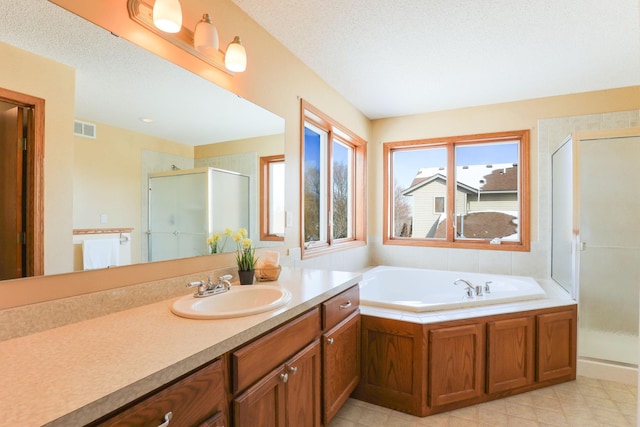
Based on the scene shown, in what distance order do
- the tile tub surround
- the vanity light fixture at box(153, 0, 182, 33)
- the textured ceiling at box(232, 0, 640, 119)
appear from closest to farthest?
the tile tub surround
the vanity light fixture at box(153, 0, 182, 33)
the textured ceiling at box(232, 0, 640, 119)

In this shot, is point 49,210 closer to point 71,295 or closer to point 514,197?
point 71,295

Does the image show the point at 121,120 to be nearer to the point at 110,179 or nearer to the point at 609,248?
the point at 110,179

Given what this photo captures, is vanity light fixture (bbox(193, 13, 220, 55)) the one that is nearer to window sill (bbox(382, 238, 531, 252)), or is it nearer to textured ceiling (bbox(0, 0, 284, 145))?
textured ceiling (bbox(0, 0, 284, 145))

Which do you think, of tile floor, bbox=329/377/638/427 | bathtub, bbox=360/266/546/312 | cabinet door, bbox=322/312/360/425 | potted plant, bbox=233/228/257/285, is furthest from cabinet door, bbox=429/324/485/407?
potted plant, bbox=233/228/257/285

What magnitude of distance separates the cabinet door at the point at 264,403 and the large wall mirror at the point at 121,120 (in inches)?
27.7

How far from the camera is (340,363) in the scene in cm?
176

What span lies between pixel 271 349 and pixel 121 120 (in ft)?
3.61

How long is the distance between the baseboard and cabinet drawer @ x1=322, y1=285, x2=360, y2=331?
194cm

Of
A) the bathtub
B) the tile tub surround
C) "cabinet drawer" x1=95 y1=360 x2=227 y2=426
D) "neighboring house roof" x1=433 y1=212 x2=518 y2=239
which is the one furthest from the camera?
"neighboring house roof" x1=433 y1=212 x2=518 y2=239

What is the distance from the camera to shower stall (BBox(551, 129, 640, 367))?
242 cm

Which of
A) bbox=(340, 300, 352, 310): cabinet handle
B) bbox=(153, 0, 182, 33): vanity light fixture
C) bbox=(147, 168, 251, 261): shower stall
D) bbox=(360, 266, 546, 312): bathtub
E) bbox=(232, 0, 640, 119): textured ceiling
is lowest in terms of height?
bbox=(360, 266, 546, 312): bathtub

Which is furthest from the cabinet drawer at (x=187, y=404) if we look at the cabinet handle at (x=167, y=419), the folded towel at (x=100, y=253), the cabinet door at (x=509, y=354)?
the cabinet door at (x=509, y=354)

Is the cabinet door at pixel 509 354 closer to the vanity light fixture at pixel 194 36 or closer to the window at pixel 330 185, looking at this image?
the window at pixel 330 185

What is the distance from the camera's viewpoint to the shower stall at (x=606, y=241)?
242cm
